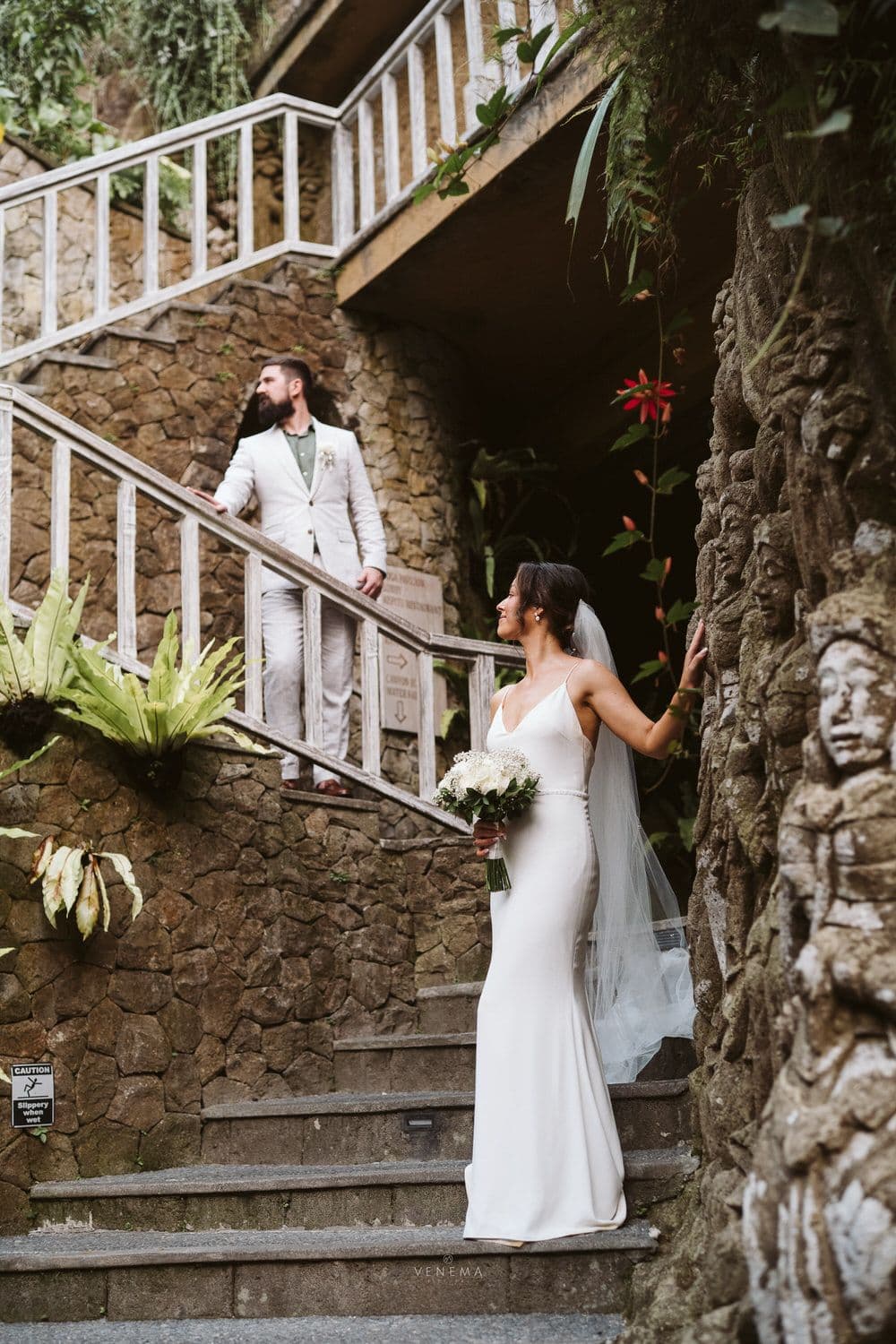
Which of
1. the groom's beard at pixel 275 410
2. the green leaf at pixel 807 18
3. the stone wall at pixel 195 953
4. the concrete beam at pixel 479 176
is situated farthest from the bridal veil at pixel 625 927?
the groom's beard at pixel 275 410

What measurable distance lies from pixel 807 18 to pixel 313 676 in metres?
4.00

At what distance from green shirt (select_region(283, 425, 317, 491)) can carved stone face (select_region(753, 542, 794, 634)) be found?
3955 millimetres

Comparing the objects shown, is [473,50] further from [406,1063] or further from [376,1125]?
[376,1125]

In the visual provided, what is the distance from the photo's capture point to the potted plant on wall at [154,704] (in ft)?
15.7

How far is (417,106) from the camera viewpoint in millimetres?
7824

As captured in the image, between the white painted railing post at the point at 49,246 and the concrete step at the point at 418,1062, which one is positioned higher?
the white painted railing post at the point at 49,246

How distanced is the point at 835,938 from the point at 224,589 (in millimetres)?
5846

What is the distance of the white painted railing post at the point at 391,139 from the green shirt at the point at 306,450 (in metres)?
1.90

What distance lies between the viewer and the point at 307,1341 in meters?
3.26

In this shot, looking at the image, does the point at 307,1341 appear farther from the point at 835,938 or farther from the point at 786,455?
the point at 786,455

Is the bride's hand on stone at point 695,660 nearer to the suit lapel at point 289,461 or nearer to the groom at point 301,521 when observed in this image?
the groom at point 301,521

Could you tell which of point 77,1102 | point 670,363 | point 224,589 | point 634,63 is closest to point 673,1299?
point 77,1102

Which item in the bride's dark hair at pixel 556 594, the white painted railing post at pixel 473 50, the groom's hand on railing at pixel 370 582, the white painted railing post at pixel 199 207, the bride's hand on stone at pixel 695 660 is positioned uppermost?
the white painted railing post at pixel 473 50

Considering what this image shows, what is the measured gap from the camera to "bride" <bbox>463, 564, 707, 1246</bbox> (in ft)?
11.9
